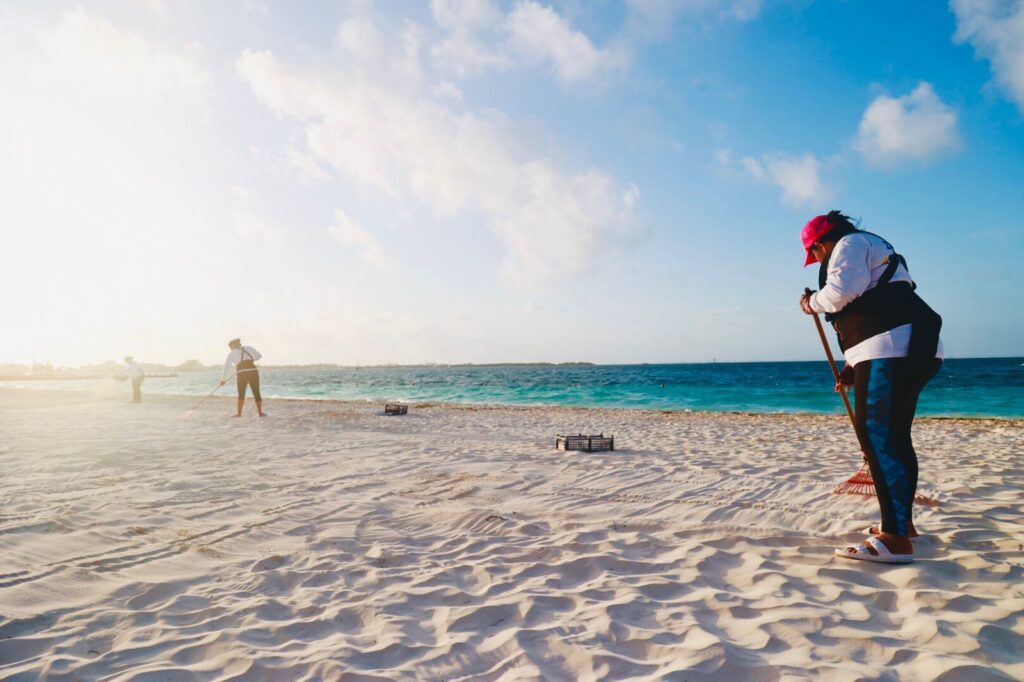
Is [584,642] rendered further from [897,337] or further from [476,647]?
[897,337]

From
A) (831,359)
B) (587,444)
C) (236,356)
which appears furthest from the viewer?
(236,356)

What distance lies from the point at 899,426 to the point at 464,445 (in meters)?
6.53

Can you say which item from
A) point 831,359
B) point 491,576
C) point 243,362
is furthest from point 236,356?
point 831,359

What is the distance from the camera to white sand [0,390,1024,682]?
225 centimetres

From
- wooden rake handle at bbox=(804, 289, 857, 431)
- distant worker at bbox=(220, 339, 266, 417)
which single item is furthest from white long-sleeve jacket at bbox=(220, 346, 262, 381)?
wooden rake handle at bbox=(804, 289, 857, 431)

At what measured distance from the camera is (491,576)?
316 cm

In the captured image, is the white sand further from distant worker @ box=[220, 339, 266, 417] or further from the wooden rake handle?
distant worker @ box=[220, 339, 266, 417]

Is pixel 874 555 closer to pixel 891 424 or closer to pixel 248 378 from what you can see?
pixel 891 424

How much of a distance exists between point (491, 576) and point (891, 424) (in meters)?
2.68

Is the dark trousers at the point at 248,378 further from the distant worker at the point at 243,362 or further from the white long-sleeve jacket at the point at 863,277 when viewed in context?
the white long-sleeve jacket at the point at 863,277

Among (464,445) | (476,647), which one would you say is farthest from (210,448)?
(476,647)

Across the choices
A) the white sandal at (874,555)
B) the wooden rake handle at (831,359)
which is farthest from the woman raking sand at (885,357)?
the wooden rake handle at (831,359)

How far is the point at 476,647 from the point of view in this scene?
2379mm

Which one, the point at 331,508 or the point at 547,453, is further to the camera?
the point at 547,453
